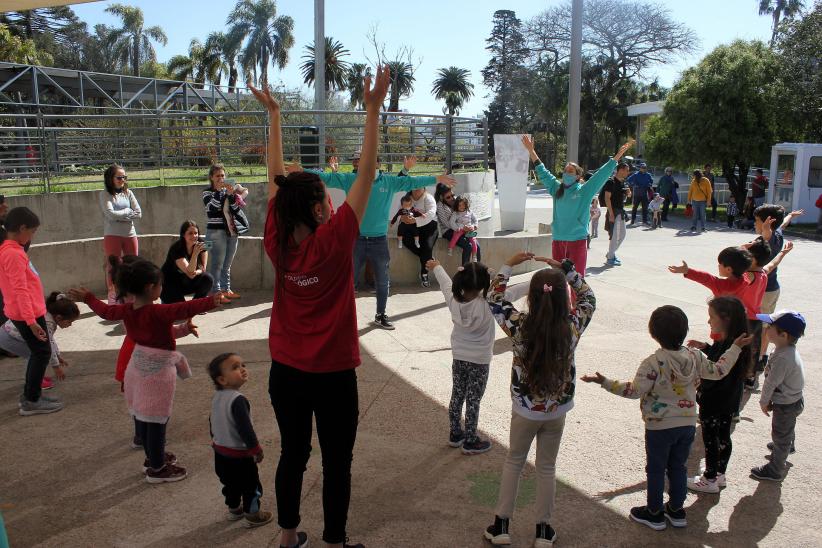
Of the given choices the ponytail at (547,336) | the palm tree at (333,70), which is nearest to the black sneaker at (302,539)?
the ponytail at (547,336)

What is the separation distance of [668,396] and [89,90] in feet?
83.8

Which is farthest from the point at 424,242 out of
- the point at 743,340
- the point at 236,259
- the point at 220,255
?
the point at 743,340

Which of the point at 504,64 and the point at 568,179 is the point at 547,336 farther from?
the point at 504,64

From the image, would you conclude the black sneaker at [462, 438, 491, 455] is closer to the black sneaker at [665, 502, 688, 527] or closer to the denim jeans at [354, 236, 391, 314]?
the black sneaker at [665, 502, 688, 527]

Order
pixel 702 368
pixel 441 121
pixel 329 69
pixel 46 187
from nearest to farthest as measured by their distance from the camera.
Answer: pixel 702 368, pixel 46 187, pixel 441 121, pixel 329 69

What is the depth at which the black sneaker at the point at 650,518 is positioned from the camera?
361cm

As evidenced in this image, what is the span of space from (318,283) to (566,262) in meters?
1.56

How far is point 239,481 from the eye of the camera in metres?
3.56

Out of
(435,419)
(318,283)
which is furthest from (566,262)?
(435,419)

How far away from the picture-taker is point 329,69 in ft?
168

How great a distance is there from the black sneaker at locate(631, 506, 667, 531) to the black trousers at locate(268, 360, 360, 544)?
163 centimetres

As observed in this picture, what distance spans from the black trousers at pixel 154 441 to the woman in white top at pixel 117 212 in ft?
13.6

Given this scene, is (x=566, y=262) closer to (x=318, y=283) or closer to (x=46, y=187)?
(x=318, y=283)

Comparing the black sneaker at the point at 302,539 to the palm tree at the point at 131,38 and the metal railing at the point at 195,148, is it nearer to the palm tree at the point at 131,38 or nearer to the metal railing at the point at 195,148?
the metal railing at the point at 195,148
